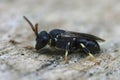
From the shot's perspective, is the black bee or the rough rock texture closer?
the rough rock texture

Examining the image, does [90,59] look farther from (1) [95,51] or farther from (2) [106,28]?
(2) [106,28]

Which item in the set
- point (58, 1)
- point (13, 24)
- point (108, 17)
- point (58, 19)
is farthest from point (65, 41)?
point (58, 1)

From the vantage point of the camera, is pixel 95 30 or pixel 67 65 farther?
pixel 95 30

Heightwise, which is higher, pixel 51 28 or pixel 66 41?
pixel 51 28

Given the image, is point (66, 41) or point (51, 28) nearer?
point (66, 41)

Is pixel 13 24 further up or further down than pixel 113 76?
further up

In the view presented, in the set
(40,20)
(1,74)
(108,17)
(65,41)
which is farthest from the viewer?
(108,17)

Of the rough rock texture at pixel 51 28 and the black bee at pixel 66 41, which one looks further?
the black bee at pixel 66 41

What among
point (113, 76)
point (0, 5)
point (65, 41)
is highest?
point (0, 5)
